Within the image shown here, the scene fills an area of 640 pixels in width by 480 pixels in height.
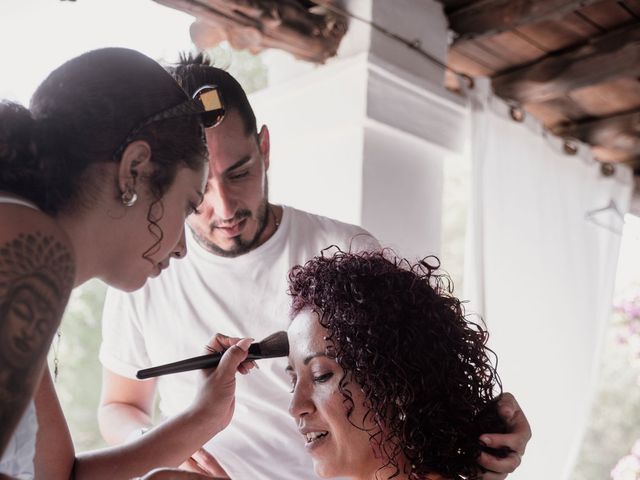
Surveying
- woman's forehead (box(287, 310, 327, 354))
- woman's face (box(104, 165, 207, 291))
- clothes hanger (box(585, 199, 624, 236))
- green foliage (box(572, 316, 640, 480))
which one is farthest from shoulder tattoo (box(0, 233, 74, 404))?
green foliage (box(572, 316, 640, 480))

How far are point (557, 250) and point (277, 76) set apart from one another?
2042 mm

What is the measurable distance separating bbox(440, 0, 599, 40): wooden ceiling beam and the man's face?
152cm

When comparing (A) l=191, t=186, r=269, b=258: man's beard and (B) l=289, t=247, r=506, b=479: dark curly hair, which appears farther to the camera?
(A) l=191, t=186, r=269, b=258: man's beard

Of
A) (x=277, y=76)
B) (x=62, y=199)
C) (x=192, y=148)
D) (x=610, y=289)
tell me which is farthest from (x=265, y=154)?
(x=610, y=289)

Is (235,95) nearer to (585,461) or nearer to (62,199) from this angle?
(62,199)

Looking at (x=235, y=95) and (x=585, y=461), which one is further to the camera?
(x=585, y=461)

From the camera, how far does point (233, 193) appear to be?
1.99 meters

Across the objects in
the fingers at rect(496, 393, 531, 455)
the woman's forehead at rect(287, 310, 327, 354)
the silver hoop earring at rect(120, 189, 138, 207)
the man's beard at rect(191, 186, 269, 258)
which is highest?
the man's beard at rect(191, 186, 269, 258)

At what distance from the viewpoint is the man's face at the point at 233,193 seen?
76.6 inches

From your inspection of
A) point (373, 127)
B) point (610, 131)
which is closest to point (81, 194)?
point (373, 127)

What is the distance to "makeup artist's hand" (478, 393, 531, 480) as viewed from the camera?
1482 mm

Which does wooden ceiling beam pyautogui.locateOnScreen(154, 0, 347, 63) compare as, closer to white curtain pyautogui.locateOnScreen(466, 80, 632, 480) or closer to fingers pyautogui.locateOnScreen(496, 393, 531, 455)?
white curtain pyautogui.locateOnScreen(466, 80, 632, 480)

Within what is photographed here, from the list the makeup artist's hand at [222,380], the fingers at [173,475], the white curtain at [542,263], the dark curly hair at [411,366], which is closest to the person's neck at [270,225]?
the makeup artist's hand at [222,380]

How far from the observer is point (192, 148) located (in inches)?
49.9
